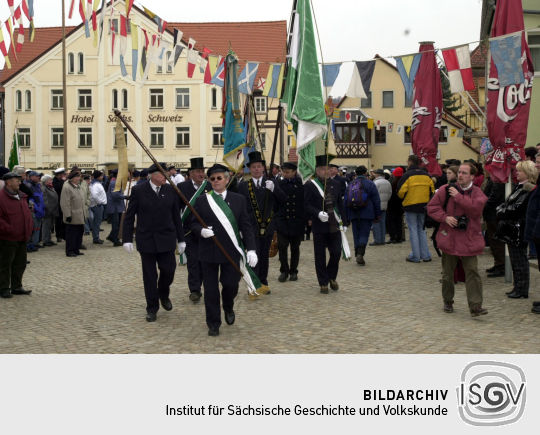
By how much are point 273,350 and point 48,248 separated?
12074 millimetres

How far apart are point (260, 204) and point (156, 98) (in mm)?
41252

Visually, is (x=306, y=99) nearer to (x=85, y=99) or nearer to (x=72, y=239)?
(x=72, y=239)

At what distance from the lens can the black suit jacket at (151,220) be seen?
811 centimetres

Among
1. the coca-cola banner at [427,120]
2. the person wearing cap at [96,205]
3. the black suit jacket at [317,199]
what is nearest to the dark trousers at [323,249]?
the black suit jacket at [317,199]

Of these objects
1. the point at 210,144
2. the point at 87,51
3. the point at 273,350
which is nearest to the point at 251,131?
the point at 273,350

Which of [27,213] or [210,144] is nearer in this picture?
[27,213]

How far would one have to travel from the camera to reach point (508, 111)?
995 centimetres

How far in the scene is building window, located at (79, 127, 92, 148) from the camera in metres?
50.1

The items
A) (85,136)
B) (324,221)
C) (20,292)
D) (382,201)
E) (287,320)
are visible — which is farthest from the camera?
(85,136)

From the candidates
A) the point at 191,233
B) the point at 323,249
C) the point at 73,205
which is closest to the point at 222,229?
the point at 191,233

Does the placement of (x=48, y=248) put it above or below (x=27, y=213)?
below

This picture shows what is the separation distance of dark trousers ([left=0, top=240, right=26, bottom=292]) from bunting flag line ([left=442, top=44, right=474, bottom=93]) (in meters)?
8.03

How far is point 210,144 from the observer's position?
49625 millimetres

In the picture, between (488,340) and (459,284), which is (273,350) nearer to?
(488,340)
